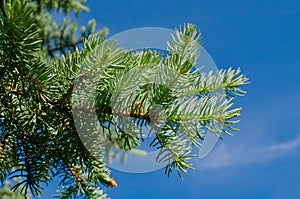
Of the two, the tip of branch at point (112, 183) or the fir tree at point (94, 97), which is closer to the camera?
the fir tree at point (94, 97)

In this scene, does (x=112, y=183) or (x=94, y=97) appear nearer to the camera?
(x=94, y=97)

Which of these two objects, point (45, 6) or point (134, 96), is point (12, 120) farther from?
point (45, 6)

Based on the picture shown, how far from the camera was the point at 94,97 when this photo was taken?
54 cm

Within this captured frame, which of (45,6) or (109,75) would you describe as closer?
(109,75)

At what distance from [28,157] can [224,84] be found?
29 centimetres

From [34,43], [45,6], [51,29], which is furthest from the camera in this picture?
[45,6]

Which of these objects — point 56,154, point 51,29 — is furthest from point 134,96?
point 51,29

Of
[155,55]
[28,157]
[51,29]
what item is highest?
[51,29]

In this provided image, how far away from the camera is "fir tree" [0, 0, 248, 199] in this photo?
1.70 feet

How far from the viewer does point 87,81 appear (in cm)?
54

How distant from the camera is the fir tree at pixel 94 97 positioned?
20.4 inches

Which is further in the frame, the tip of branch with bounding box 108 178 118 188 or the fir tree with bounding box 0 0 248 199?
the tip of branch with bounding box 108 178 118 188

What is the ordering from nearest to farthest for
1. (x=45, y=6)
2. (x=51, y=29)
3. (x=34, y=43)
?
(x=34, y=43) < (x=51, y=29) < (x=45, y=6)

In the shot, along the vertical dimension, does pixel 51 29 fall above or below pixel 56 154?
above
